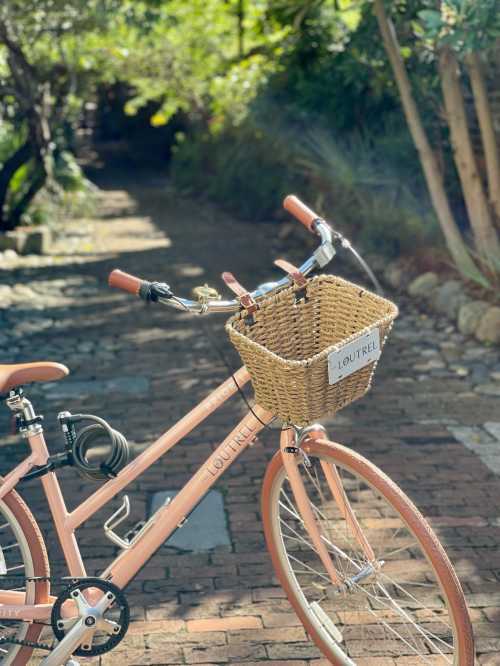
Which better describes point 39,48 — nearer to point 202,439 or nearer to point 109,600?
point 202,439

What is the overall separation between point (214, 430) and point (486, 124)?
3854mm

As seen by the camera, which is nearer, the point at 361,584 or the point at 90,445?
the point at 90,445

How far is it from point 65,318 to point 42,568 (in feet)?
18.0

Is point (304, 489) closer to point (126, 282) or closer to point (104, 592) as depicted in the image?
point (104, 592)

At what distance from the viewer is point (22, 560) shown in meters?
3.11

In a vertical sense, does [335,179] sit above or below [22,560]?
below

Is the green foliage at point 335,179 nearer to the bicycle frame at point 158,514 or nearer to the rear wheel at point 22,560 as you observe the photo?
the bicycle frame at point 158,514

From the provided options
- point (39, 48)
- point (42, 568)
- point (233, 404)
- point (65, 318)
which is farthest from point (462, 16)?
point (39, 48)

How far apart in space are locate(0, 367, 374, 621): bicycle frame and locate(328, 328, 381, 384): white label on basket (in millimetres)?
381

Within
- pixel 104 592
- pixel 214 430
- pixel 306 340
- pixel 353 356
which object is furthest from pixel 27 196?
pixel 353 356

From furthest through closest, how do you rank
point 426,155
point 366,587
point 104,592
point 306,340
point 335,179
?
point 335,179, point 426,155, point 366,587, point 306,340, point 104,592

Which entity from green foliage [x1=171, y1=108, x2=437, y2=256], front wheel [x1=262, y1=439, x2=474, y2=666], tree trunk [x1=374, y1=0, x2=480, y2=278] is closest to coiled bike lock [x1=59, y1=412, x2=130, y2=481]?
front wheel [x1=262, y1=439, x2=474, y2=666]

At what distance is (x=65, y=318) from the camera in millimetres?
8453

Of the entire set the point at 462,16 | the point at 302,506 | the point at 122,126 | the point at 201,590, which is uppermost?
the point at 462,16
